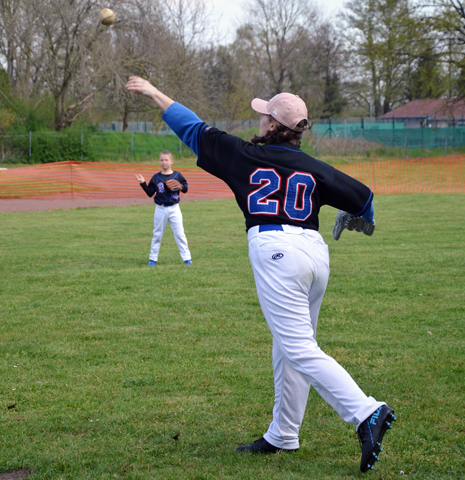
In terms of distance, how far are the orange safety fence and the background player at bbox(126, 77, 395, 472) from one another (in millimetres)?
18726

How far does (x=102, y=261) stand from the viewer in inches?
380

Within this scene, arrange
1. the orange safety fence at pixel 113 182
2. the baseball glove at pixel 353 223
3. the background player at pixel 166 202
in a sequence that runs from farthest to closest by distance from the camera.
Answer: the orange safety fence at pixel 113 182, the background player at pixel 166 202, the baseball glove at pixel 353 223

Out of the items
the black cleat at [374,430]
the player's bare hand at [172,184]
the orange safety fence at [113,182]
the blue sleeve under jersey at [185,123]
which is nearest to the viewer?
the black cleat at [374,430]

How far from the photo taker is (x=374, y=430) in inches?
114

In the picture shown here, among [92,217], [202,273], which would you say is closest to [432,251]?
[202,273]

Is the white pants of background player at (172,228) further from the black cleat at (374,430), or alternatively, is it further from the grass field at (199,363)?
the black cleat at (374,430)

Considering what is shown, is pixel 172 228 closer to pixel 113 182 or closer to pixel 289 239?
pixel 289 239

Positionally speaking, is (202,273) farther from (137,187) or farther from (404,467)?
(137,187)

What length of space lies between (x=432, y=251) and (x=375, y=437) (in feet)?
25.4

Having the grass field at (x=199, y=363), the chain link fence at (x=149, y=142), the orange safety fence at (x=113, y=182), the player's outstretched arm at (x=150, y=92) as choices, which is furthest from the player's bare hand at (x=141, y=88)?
the chain link fence at (x=149, y=142)

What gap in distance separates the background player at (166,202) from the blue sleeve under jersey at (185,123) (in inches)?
231

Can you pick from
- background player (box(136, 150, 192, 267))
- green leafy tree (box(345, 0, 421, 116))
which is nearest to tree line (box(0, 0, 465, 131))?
green leafy tree (box(345, 0, 421, 116))

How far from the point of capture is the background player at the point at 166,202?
936 centimetres

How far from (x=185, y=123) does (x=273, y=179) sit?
639 mm
